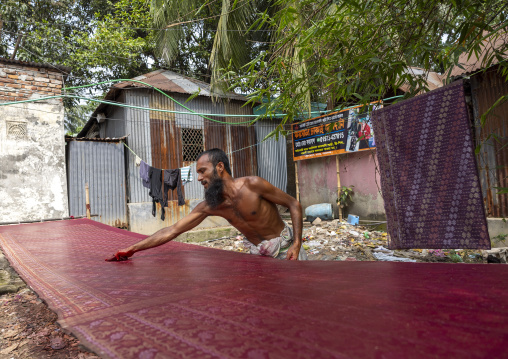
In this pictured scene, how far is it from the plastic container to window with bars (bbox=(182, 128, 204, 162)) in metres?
3.50

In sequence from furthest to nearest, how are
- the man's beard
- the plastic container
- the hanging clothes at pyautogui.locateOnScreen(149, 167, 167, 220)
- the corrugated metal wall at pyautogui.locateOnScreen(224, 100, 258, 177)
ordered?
the corrugated metal wall at pyautogui.locateOnScreen(224, 100, 258, 177), the plastic container, the hanging clothes at pyautogui.locateOnScreen(149, 167, 167, 220), the man's beard

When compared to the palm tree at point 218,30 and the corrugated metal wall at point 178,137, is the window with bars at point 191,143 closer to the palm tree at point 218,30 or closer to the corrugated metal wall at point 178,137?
the corrugated metal wall at point 178,137

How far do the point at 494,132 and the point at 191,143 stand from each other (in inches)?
268

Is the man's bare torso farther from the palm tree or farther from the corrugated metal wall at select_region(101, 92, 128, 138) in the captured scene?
the corrugated metal wall at select_region(101, 92, 128, 138)

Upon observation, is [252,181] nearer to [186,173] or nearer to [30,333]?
[30,333]

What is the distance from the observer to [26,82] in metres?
6.10

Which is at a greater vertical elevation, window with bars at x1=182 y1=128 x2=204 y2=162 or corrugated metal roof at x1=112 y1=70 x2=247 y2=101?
corrugated metal roof at x1=112 y1=70 x2=247 y2=101

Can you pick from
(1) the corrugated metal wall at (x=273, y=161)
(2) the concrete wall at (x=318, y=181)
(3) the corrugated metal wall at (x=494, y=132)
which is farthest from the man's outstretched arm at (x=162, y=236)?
(1) the corrugated metal wall at (x=273, y=161)

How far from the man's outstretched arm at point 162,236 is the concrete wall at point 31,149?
5084 millimetres

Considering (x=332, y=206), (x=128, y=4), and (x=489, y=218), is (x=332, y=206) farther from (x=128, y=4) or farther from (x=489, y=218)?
(x=128, y=4)

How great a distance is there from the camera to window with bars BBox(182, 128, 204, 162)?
28.9 feet

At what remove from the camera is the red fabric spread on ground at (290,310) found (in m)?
0.62

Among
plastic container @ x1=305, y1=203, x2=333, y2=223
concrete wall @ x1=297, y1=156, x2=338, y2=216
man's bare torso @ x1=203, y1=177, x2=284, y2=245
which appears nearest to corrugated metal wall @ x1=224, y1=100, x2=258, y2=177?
concrete wall @ x1=297, y1=156, x2=338, y2=216

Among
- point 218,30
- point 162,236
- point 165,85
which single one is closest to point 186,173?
point 165,85
